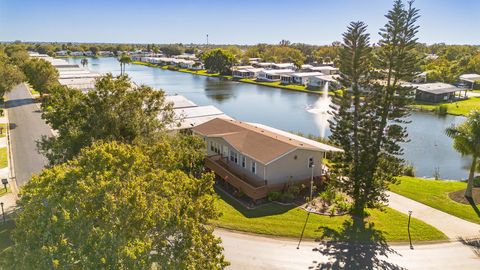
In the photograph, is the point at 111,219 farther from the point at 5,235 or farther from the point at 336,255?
the point at 5,235

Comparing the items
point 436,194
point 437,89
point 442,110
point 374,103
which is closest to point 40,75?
point 374,103

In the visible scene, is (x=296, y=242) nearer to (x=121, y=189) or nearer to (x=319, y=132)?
(x=121, y=189)

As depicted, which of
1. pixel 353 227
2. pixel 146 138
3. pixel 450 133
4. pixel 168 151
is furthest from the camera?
pixel 450 133

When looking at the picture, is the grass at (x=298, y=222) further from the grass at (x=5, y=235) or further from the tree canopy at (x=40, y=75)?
the tree canopy at (x=40, y=75)

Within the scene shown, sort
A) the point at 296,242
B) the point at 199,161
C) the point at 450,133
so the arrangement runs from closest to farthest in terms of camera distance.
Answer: the point at 296,242 < the point at 450,133 < the point at 199,161

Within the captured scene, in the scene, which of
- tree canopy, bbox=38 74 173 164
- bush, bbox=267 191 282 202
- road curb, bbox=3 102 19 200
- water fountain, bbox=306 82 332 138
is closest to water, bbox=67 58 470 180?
water fountain, bbox=306 82 332 138

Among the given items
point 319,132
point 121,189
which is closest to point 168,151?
point 121,189
